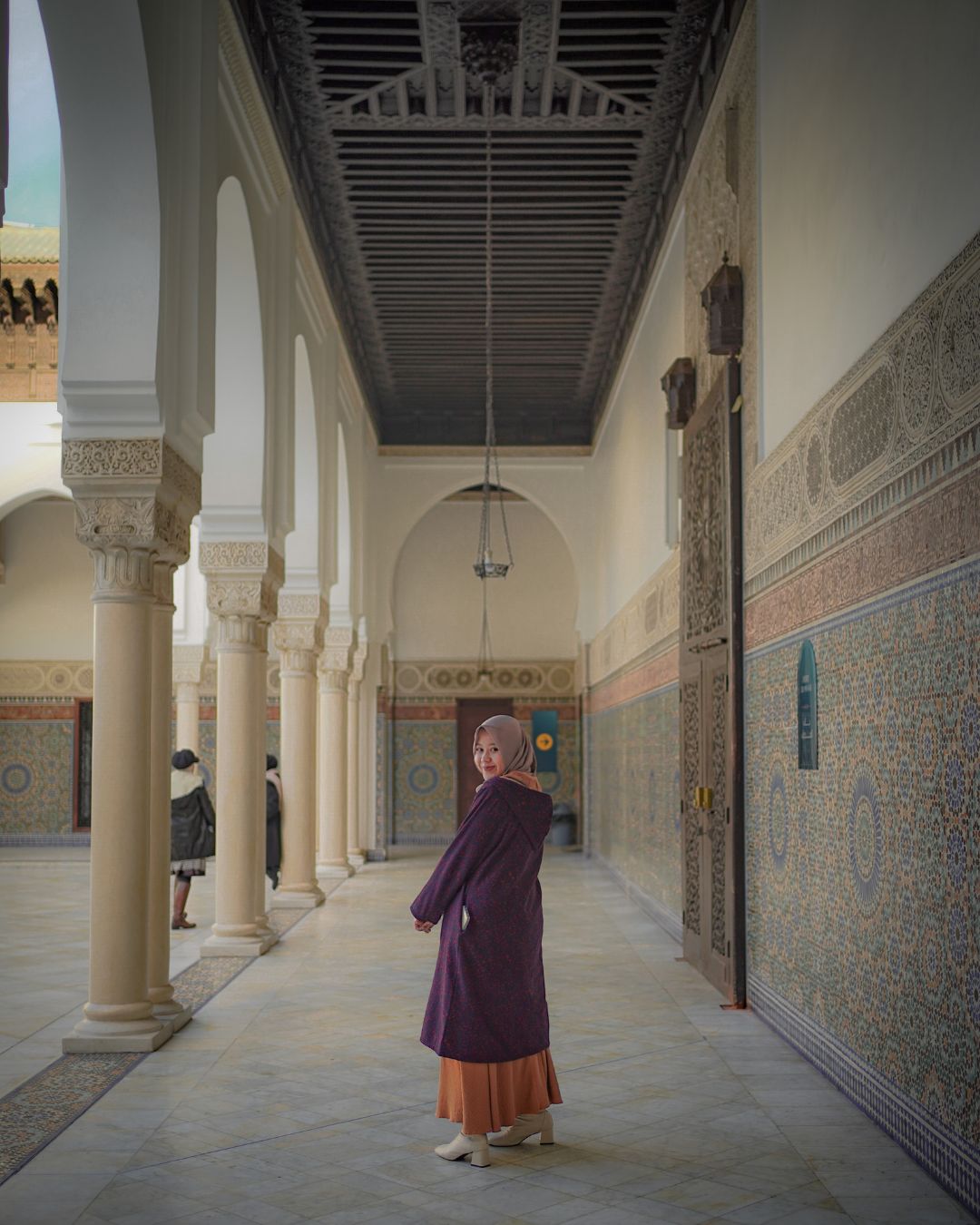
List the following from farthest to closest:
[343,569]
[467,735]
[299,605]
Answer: [467,735]
[343,569]
[299,605]

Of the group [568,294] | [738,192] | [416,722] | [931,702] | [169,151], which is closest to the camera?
[931,702]

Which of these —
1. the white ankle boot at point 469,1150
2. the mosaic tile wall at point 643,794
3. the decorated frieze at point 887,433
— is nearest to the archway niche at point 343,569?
the mosaic tile wall at point 643,794

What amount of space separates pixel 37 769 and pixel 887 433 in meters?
14.3

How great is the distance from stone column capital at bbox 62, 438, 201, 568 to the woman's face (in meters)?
1.89

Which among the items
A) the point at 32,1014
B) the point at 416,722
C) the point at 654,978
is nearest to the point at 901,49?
the point at 654,978

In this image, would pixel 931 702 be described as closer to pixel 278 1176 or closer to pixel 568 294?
pixel 278 1176

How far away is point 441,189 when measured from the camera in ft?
28.0

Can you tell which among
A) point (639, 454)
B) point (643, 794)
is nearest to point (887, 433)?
point (643, 794)

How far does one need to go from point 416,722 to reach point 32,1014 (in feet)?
36.2

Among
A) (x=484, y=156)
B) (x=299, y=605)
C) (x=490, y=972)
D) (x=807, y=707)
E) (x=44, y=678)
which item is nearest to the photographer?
(x=490, y=972)

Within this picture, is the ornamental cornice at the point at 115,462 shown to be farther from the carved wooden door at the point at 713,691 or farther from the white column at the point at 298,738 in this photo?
the white column at the point at 298,738

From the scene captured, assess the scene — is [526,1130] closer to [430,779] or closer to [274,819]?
[274,819]

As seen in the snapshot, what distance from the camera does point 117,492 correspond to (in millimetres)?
4887

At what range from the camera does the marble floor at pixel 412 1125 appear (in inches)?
121
